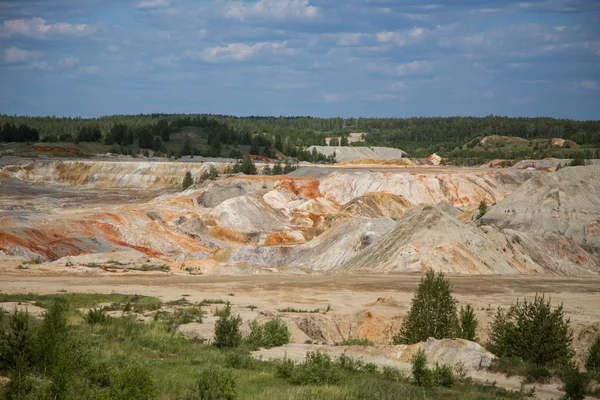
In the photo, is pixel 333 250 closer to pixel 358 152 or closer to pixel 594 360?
pixel 594 360

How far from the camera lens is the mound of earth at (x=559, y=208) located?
59.1 meters

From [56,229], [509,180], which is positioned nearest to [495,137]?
[509,180]

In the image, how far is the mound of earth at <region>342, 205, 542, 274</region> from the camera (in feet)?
156

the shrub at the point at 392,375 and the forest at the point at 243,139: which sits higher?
the forest at the point at 243,139

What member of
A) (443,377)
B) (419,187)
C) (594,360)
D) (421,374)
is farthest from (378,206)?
(421,374)

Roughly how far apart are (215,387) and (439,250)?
35.8 metres

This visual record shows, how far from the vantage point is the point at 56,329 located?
54.1 feet

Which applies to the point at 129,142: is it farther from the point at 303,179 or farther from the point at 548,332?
the point at 548,332

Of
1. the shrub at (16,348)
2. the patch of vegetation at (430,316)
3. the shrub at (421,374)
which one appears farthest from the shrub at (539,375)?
the shrub at (16,348)

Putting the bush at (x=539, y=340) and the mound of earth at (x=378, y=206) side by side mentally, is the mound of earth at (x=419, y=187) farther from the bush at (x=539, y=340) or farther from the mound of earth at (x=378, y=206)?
the bush at (x=539, y=340)

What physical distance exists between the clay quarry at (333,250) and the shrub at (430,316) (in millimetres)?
2597

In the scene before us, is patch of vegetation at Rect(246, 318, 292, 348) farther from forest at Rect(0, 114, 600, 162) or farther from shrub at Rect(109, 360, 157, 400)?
forest at Rect(0, 114, 600, 162)

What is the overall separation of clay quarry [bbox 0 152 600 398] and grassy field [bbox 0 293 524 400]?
2.15 metres

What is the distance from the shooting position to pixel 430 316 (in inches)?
937
